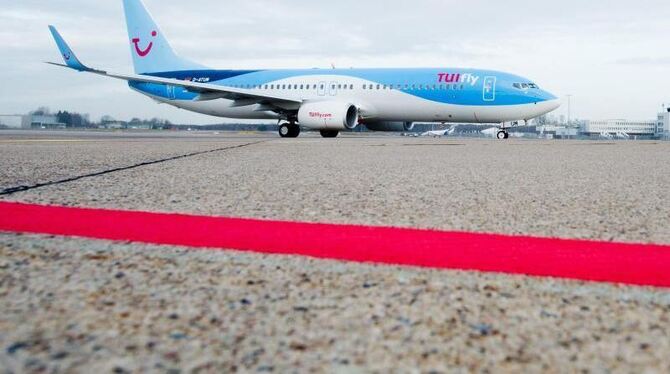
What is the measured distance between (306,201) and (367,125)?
54.0 feet

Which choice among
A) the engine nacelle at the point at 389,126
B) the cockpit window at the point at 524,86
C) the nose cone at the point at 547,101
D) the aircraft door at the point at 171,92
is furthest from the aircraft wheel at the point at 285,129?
the nose cone at the point at 547,101

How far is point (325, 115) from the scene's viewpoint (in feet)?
53.5

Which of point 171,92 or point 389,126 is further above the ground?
point 171,92

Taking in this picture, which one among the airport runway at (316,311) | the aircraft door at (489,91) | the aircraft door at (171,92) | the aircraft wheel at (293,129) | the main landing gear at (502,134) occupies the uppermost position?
the aircraft door at (171,92)

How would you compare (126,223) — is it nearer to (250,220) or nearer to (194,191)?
(250,220)

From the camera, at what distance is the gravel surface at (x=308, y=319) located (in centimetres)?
96

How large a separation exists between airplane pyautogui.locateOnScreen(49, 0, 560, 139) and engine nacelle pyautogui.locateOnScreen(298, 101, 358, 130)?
27 mm

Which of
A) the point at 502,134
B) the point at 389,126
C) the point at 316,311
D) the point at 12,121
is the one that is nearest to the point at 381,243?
the point at 316,311

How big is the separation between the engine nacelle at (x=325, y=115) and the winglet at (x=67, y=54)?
636cm

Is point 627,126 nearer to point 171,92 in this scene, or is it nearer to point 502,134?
point 502,134

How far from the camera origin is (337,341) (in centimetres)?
104

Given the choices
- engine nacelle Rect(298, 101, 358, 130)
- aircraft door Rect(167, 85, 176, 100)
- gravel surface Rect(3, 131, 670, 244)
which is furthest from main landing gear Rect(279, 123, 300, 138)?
gravel surface Rect(3, 131, 670, 244)

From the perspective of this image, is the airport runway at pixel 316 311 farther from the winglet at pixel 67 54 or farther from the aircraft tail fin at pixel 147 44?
the aircraft tail fin at pixel 147 44

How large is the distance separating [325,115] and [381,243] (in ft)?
47.6
